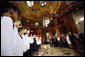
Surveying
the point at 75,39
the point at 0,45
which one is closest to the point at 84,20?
the point at 75,39

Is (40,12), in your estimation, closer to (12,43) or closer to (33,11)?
(33,11)

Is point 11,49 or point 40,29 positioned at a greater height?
point 40,29

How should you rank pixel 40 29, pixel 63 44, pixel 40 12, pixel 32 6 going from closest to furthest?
1. pixel 63 44
2. pixel 32 6
3. pixel 40 12
4. pixel 40 29

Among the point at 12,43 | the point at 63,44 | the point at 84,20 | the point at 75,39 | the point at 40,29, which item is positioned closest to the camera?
the point at 12,43

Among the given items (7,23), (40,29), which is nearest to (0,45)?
(7,23)

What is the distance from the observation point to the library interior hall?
2914mm

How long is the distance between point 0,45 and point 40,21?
931cm

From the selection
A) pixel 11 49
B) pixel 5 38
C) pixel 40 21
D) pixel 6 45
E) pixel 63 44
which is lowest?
pixel 63 44

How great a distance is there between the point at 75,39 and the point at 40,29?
8045 millimetres

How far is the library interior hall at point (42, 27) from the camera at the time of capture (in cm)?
291

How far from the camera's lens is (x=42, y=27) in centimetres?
1236

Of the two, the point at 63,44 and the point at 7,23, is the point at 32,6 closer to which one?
the point at 63,44

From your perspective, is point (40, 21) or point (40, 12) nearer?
point (40, 12)

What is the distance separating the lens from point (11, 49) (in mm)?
2611
